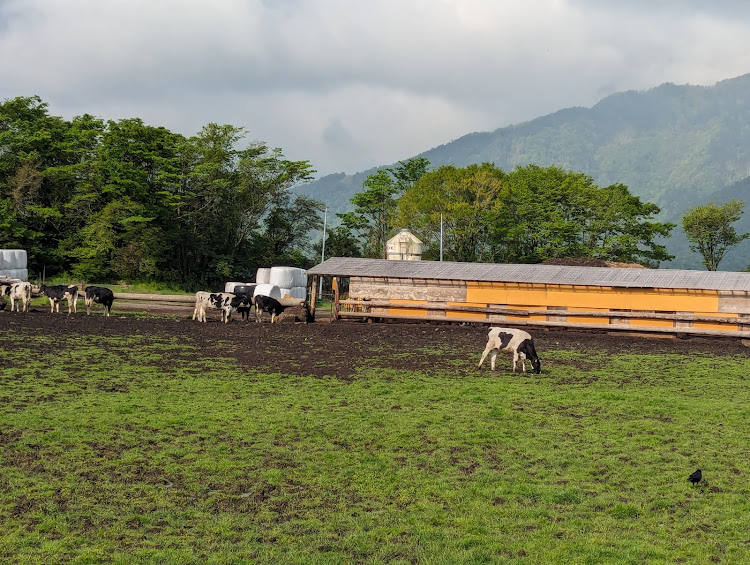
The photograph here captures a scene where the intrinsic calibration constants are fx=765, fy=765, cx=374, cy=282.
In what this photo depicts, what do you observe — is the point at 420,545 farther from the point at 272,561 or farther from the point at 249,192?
the point at 249,192

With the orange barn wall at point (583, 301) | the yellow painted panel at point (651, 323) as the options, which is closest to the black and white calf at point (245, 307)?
the orange barn wall at point (583, 301)

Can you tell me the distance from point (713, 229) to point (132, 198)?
5796cm

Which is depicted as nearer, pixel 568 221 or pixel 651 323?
pixel 651 323

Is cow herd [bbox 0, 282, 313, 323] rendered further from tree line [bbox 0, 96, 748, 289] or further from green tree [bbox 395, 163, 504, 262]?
green tree [bbox 395, 163, 504, 262]

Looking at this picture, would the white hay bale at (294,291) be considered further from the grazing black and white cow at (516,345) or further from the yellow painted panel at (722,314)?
the grazing black and white cow at (516,345)

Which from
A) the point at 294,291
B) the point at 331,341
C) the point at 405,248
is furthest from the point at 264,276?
the point at 331,341

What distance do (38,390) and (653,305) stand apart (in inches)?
1030

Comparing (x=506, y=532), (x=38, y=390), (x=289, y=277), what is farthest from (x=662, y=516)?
(x=289, y=277)

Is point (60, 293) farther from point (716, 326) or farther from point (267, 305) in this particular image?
point (716, 326)

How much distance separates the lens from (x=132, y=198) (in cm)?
5847

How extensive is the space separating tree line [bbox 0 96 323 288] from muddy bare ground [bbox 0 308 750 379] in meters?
21.8

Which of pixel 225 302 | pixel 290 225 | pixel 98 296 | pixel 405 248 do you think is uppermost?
pixel 290 225

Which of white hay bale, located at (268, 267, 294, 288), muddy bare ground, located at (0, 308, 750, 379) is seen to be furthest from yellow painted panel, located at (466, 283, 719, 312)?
white hay bale, located at (268, 267, 294, 288)

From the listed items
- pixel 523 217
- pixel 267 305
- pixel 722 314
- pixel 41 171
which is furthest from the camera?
pixel 523 217
